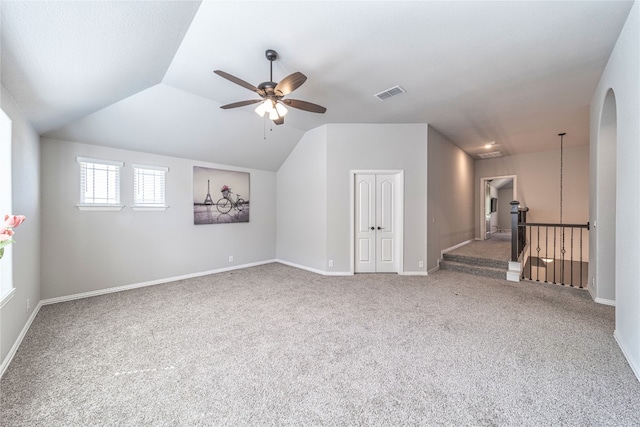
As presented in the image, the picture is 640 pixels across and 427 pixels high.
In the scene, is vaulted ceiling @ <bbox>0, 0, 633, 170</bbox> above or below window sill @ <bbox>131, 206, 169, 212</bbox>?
above

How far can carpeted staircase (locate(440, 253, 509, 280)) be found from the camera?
4.79m

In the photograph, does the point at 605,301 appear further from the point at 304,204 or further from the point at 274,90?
the point at 274,90

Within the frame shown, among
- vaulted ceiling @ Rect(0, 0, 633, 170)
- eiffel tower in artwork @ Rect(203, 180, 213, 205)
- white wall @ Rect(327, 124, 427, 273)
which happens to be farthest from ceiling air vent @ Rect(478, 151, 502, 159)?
eiffel tower in artwork @ Rect(203, 180, 213, 205)

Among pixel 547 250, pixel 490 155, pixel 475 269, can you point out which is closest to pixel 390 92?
pixel 475 269

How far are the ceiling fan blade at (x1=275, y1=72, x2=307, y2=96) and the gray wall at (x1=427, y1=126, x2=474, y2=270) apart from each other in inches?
141

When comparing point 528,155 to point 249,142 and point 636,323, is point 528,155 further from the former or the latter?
point 249,142

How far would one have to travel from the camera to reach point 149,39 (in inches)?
88.4

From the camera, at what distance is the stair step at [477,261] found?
492 cm

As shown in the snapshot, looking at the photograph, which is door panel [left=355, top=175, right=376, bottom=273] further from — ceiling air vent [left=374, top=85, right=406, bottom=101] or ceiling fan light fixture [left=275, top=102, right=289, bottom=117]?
ceiling fan light fixture [left=275, top=102, right=289, bottom=117]

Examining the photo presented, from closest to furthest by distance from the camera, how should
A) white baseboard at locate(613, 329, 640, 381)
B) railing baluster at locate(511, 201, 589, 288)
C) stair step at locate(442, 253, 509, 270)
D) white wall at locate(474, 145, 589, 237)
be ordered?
white baseboard at locate(613, 329, 640, 381) → railing baluster at locate(511, 201, 589, 288) → stair step at locate(442, 253, 509, 270) → white wall at locate(474, 145, 589, 237)

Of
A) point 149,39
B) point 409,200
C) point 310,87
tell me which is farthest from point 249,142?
point 409,200

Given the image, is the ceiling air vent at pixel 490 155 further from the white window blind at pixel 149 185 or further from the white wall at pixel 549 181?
the white window blind at pixel 149 185

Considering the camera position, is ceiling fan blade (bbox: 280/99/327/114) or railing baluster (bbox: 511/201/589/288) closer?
ceiling fan blade (bbox: 280/99/327/114)

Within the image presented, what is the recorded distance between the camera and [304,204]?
5613mm
